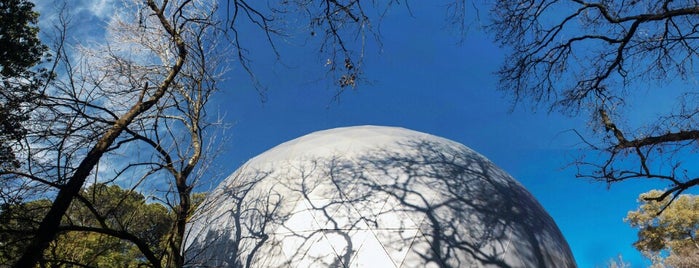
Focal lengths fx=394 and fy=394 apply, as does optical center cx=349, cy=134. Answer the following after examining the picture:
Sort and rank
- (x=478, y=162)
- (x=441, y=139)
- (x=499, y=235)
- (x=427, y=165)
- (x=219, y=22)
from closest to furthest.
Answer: (x=219, y=22), (x=499, y=235), (x=427, y=165), (x=478, y=162), (x=441, y=139)

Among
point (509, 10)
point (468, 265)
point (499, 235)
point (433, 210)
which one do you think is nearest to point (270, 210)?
point (433, 210)

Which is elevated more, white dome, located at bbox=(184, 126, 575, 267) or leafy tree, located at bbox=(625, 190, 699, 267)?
leafy tree, located at bbox=(625, 190, 699, 267)

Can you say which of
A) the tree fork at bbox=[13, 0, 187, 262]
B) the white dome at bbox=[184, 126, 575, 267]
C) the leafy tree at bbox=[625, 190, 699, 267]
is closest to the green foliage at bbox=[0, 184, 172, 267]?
the tree fork at bbox=[13, 0, 187, 262]

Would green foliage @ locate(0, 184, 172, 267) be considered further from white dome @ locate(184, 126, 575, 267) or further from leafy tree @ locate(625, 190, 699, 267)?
leafy tree @ locate(625, 190, 699, 267)

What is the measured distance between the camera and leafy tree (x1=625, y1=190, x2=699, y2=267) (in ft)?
107

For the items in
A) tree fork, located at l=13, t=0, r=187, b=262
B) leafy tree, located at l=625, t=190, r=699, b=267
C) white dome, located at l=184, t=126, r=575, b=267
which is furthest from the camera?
leafy tree, located at l=625, t=190, r=699, b=267

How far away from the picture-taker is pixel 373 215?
306 inches

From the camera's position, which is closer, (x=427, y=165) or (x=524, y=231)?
(x=524, y=231)

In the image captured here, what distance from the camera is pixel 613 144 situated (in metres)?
8.40

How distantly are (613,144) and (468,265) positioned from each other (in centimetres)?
428

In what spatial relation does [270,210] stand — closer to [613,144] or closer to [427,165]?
[427,165]

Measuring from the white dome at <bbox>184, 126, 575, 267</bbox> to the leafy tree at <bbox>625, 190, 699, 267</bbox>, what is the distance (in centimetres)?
2982

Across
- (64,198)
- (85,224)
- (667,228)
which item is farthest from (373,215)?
(667,228)

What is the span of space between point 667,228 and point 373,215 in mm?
38427
